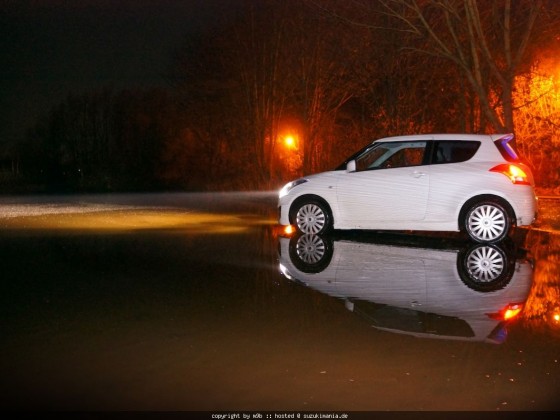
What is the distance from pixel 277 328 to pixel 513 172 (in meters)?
8.09

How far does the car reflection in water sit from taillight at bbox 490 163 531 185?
115 centimetres

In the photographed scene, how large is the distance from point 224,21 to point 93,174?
24.7 metres

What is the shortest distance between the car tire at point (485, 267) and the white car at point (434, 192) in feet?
2.28

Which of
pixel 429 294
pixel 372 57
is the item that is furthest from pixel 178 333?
pixel 372 57

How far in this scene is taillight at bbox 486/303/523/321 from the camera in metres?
7.35

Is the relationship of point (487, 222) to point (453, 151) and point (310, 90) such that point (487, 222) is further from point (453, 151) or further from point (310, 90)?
point (310, 90)

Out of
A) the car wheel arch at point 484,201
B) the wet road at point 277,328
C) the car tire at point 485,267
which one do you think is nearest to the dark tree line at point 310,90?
the car wheel arch at point 484,201

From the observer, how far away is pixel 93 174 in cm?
6412

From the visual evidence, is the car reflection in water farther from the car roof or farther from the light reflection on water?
the car roof

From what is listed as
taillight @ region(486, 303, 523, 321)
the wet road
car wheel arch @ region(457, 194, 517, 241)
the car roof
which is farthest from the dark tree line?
taillight @ region(486, 303, 523, 321)

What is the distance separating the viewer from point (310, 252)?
12.6 m

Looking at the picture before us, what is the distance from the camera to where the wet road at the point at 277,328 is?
5031 mm

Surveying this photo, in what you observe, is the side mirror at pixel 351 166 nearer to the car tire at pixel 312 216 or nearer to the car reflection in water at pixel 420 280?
the car tire at pixel 312 216

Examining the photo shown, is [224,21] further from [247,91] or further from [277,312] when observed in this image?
[277,312]
